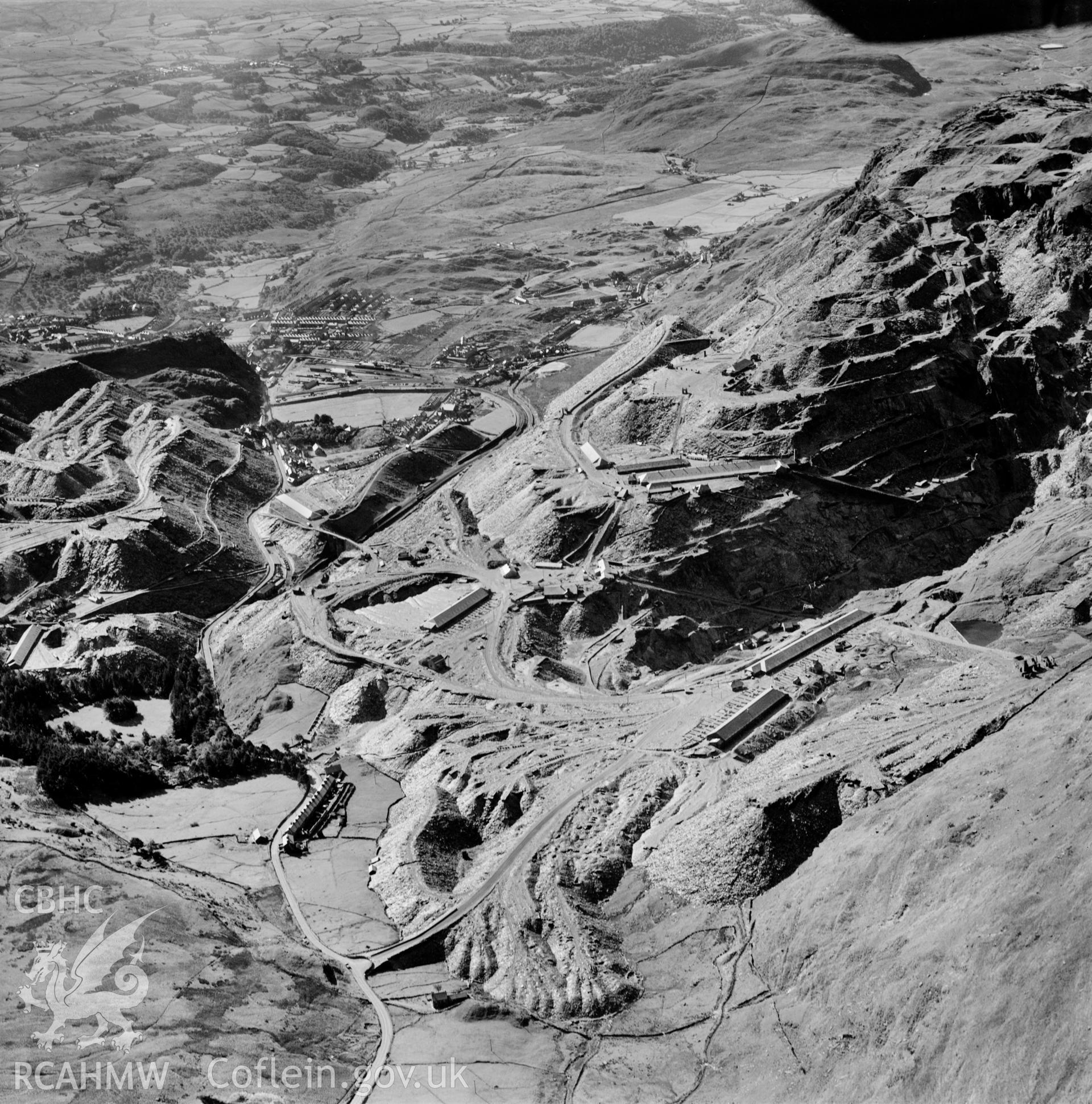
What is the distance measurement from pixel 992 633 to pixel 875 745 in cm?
1211

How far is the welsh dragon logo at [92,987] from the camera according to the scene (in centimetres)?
4616

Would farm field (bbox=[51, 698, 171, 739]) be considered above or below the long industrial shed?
below

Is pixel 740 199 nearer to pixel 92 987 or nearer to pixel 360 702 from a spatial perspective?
pixel 360 702

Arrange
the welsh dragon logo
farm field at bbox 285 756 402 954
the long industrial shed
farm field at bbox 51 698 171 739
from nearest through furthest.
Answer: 1. the welsh dragon logo
2. farm field at bbox 285 756 402 954
3. the long industrial shed
4. farm field at bbox 51 698 171 739

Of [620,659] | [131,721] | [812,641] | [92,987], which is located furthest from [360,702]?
[92,987]

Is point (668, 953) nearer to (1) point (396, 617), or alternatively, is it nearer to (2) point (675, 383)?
(1) point (396, 617)

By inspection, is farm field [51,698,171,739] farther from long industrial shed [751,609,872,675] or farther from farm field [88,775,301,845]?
long industrial shed [751,609,872,675]

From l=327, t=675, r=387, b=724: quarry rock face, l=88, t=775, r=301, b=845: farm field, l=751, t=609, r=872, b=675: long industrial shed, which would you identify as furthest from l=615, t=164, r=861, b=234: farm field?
l=88, t=775, r=301, b=845: farm field

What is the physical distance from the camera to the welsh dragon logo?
46.2 m

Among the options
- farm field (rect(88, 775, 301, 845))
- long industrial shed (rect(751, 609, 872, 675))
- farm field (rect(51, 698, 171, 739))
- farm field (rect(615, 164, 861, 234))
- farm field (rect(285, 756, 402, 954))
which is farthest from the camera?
farm field (rect(615, 164, 861, 234))

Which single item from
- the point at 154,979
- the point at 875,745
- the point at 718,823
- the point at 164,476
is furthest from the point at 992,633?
the point at 164,476

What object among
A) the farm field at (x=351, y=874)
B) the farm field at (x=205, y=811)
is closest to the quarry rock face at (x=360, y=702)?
the farm field at (x=351, y=874)

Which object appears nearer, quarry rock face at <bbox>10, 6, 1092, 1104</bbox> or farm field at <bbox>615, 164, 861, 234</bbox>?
quarry rock face at <bbox>10, 6, 1092, 1104</bbox>

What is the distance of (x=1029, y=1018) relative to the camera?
36500 mm
